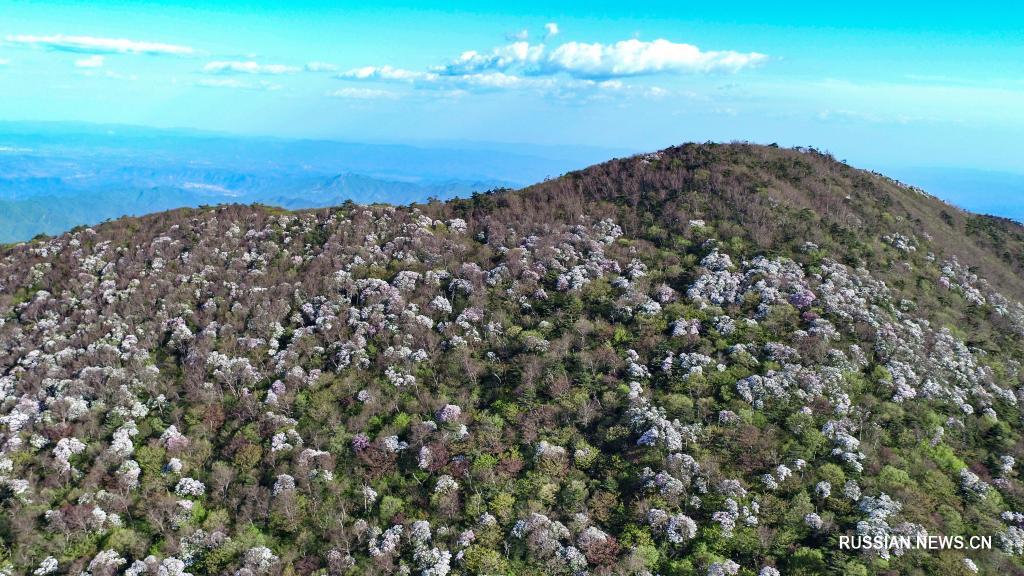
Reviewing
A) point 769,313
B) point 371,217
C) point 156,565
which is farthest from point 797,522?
point 371,217

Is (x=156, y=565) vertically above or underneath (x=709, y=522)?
underneath

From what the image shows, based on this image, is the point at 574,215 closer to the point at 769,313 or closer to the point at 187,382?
the point at 769,313

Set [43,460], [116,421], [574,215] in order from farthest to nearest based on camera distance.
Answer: [574,215]
[116,421]
[43,460]

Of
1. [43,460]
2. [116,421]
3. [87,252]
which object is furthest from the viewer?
[87,252]

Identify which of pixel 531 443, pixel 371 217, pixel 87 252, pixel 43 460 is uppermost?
pixel 371 217

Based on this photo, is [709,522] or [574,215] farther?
[574,215]

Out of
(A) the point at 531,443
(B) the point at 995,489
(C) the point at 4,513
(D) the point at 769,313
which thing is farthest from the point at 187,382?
(B) the point at 995,489
